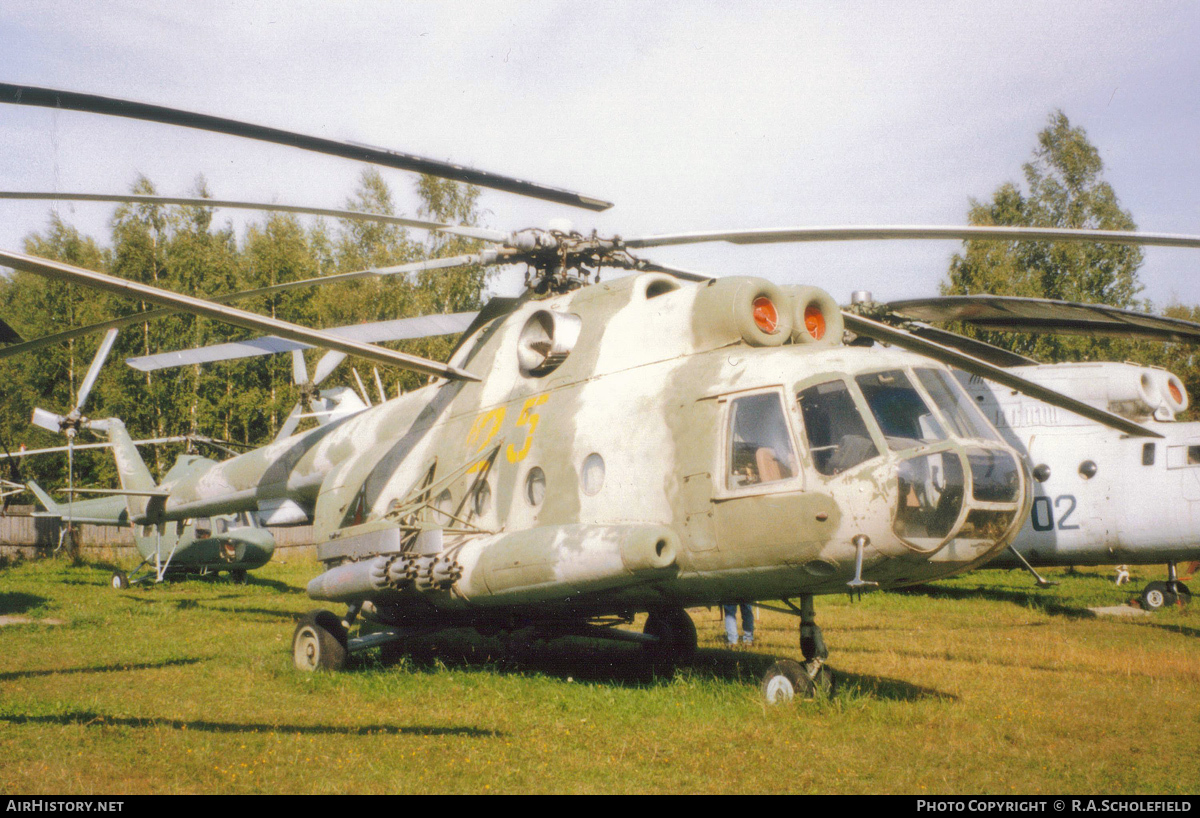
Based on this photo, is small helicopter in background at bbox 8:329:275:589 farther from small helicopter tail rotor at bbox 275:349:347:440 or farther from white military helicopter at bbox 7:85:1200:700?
white military helicopter at bbox 7:85:1200:700

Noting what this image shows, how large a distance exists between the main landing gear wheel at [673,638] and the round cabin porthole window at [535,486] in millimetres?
2214

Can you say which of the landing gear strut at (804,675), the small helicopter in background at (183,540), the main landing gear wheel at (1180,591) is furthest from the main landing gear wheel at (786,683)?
the small helicopter in background at (183,540)

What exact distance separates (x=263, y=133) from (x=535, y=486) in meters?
3.56

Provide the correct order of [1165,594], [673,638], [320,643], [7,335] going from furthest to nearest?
1. [1165,594]
2. [673,638]
3. [320,643]
4. [7,335]

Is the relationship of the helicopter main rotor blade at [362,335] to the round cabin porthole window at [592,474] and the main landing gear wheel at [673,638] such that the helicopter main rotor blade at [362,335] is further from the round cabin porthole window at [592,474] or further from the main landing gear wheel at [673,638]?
the main landing gear wheel at [673,638]

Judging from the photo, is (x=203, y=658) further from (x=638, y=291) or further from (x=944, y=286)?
(x=944, y=286)

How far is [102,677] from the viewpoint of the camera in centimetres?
895

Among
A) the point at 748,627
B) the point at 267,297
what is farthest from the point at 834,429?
the point at 267,297

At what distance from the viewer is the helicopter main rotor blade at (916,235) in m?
5.34

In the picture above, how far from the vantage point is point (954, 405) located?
662 cm

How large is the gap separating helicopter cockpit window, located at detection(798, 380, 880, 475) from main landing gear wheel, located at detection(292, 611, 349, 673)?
536 cm

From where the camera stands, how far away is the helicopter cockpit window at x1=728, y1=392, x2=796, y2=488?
21.3ft

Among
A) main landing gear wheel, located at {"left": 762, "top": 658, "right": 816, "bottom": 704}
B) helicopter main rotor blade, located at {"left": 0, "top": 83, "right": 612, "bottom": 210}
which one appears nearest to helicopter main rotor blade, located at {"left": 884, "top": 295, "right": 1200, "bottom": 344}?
main landing gear wheel, located at {"left": 762, "top": 658, "right": 816, "bottom": 704}

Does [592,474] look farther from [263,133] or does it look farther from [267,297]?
[267,297]
